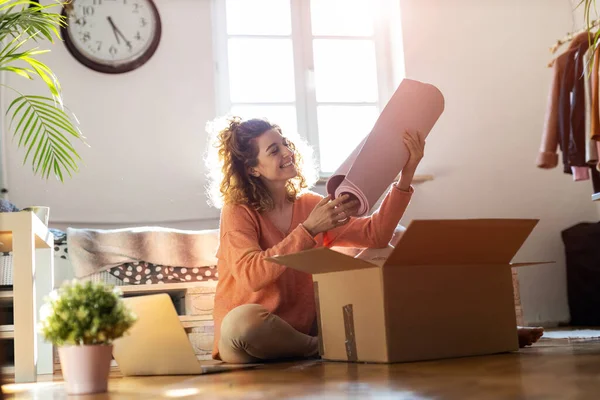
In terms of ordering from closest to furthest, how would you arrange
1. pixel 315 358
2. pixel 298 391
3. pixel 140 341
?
pixel 298 391
pixel 140 341
pixel 315 358

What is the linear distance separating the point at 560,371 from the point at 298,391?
408 mm

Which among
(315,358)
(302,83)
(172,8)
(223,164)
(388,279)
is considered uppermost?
(172,8)

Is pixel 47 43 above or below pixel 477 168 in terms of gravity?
above

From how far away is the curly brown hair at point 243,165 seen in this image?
205cm

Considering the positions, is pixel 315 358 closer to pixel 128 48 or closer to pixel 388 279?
pixel 388 279

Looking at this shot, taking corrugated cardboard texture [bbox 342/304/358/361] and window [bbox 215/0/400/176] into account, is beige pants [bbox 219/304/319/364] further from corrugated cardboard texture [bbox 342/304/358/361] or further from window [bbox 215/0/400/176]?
window [bbox 215/0/400/176]

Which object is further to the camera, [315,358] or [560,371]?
[315,358]

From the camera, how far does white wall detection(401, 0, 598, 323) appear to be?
363 centimetres

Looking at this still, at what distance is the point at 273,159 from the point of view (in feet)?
6.77

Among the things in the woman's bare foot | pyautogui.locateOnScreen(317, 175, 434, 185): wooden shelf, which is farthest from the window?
Answer: the woman's bare foot

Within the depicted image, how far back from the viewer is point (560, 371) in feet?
3.87

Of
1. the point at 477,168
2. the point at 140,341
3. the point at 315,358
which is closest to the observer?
the point at 140,341

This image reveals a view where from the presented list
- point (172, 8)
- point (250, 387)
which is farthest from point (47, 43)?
point (250, 387)

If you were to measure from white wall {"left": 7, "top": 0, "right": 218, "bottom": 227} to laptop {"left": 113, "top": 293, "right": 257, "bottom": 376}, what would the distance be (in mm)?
1643
